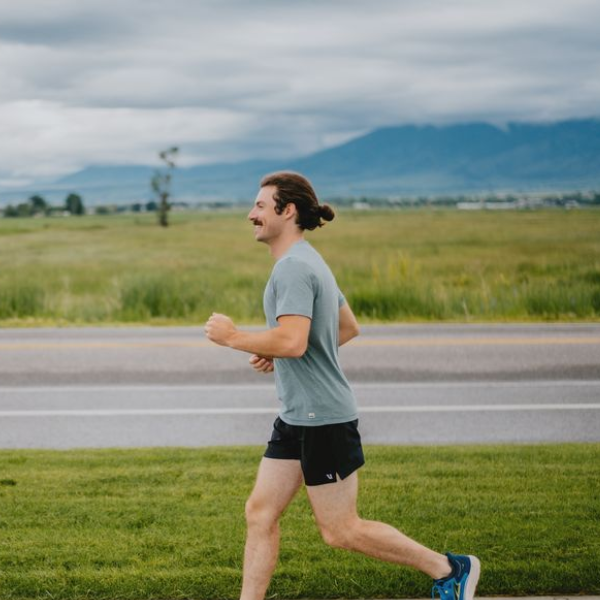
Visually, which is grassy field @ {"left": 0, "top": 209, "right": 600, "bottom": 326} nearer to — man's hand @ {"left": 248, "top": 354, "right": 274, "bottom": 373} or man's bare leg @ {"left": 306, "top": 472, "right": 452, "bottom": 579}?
man's hand @ {"left": 248, "top": 354, "right": 274, "bottom": 373}

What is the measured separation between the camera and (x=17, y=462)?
6914mm

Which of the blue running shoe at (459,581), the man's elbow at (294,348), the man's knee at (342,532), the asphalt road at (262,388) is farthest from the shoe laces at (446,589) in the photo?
the asphalt road at (262,388)

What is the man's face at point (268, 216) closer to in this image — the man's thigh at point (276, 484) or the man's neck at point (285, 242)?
the man's neck at point (285, 242)

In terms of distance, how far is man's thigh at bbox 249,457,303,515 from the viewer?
381 cm

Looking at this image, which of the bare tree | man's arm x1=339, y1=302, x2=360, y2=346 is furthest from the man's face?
the bare tree

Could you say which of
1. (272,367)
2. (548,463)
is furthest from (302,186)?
(548,463)

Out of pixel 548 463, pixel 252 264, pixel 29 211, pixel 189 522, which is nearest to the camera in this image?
pixel 189 522

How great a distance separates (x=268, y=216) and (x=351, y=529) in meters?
1.22

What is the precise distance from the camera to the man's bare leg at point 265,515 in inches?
150

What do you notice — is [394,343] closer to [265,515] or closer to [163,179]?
[265,515]

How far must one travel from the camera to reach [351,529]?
148 inches

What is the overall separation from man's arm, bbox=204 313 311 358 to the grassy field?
44.4 feet

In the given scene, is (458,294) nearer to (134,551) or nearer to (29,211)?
(134,551)

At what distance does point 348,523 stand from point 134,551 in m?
1.56
